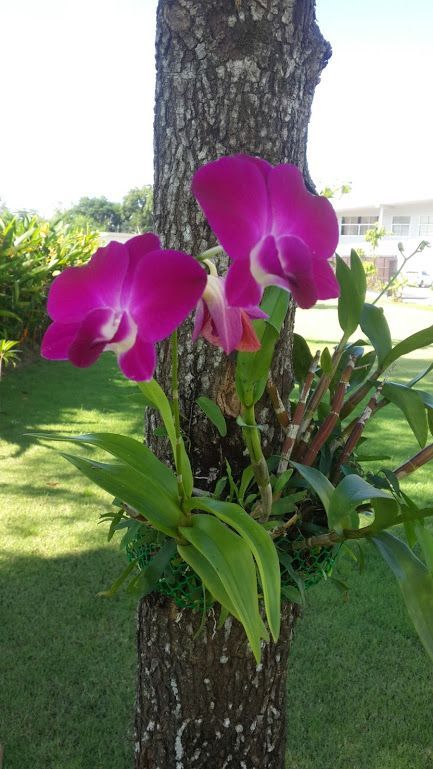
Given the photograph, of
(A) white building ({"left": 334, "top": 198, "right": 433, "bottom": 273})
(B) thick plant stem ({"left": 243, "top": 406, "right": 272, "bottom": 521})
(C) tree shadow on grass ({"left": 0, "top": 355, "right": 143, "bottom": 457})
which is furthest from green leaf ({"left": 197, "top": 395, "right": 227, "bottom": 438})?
(A) white building ({"left": 334, "top": 198, "right": 433, "bottom": 273})

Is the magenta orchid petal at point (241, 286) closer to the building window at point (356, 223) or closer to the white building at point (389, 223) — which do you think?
the white building at point (389, 223)

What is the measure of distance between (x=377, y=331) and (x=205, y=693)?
28.2 inches

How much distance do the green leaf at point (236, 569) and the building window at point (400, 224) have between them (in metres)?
26.4

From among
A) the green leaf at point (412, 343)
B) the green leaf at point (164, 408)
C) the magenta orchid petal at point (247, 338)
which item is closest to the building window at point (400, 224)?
the green leaf at point (412, 343)

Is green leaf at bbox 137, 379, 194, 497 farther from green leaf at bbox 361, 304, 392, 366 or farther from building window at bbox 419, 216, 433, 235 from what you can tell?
building window at bbox 419, 216, 433, 235

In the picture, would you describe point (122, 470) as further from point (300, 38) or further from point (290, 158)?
point (300, 38)

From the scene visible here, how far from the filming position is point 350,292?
3.18 ft

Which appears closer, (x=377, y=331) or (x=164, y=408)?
(x=164, y=408)

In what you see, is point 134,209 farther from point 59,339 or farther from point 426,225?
point 59,339

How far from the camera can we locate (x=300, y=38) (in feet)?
3.62

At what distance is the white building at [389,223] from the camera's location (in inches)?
952

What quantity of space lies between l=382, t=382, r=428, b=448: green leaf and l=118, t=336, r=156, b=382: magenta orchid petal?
0.66 m

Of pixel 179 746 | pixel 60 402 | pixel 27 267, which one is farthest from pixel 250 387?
pixel 27 267

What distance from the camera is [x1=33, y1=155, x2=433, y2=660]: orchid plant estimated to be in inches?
20.1
